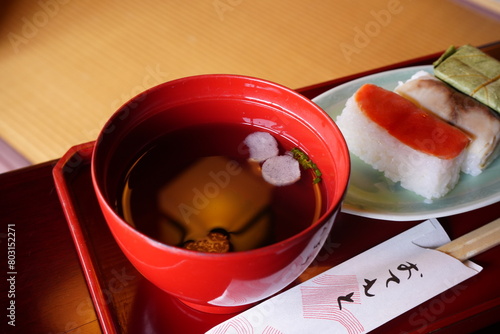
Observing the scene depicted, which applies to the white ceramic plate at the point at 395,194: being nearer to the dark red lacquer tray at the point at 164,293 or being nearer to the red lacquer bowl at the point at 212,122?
the dark red lacquer tray at the point at 164,293

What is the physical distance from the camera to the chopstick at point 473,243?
37.2 inches

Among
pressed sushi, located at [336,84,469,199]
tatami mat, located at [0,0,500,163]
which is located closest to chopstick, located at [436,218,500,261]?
pressed sushi, located at [336,84,469,199]

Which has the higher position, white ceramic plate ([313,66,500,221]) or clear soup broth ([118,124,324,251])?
clear soup broth ([118,124,324,251])

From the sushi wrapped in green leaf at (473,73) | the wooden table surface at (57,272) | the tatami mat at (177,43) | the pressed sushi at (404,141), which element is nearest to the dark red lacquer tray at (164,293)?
the wooden table surface at (57,272)

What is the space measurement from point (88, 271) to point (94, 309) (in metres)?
0.07

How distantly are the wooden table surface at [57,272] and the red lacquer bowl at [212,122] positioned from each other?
0.21 m

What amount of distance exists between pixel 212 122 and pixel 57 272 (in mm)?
399

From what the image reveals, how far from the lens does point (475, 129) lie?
123cm

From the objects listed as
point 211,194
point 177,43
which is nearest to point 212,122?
Answer: point 211,194

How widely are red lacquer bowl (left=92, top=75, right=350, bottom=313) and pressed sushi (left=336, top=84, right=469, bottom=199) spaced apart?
1.12 ft

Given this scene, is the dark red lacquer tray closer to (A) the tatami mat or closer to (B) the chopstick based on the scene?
(B) the chopstick

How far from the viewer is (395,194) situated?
1.11m

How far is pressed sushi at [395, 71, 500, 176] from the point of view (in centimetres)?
120

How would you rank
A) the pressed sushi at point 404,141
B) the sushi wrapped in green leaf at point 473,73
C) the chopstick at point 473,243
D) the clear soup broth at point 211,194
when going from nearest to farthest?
the clear soup broth at point 211,194 → the chopstick at point 473,243 → the pressed sushi at point 404,141 → the sushi wrapped in green leaf at point 473,73
